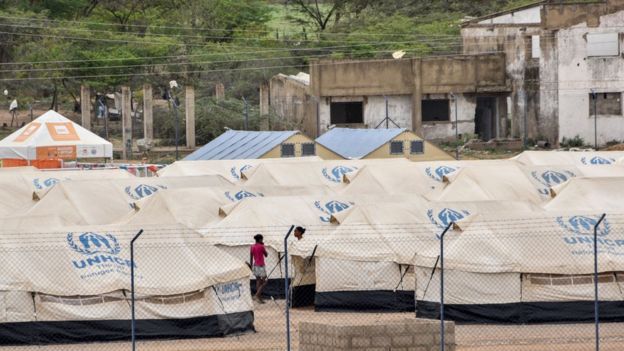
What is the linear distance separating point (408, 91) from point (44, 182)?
85.0 feet

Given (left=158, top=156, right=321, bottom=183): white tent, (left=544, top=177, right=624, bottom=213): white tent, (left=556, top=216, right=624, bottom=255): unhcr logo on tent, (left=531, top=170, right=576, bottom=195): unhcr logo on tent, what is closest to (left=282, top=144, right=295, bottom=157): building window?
(left=158, top=156, right=321, bottom=183): white tent

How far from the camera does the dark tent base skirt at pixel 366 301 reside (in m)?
27.1

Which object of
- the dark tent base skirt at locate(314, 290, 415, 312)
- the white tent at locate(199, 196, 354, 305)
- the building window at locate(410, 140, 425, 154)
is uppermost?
the building window at locate(410, 140, 425, 154)

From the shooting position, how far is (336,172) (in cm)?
4053

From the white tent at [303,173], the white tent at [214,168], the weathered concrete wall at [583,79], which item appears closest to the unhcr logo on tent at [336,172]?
the white tent at [303,173]

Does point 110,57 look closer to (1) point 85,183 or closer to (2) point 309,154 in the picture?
(2) point 309,154

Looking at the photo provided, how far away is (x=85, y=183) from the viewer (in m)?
36.0

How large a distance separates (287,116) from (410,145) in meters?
18.4

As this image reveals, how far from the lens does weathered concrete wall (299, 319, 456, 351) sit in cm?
2020

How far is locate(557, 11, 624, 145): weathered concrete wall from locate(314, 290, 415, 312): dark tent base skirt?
33.2 m

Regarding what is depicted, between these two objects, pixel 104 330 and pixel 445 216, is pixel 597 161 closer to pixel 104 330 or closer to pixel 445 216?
pixel 445 216

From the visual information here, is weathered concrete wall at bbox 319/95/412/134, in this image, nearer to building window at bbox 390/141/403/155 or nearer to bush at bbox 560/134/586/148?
bush at bbox 560/134/586/148

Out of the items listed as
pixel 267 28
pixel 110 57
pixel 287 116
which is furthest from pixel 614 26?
pixel 267 28

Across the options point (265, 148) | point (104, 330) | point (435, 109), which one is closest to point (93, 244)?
point (104, 330)
